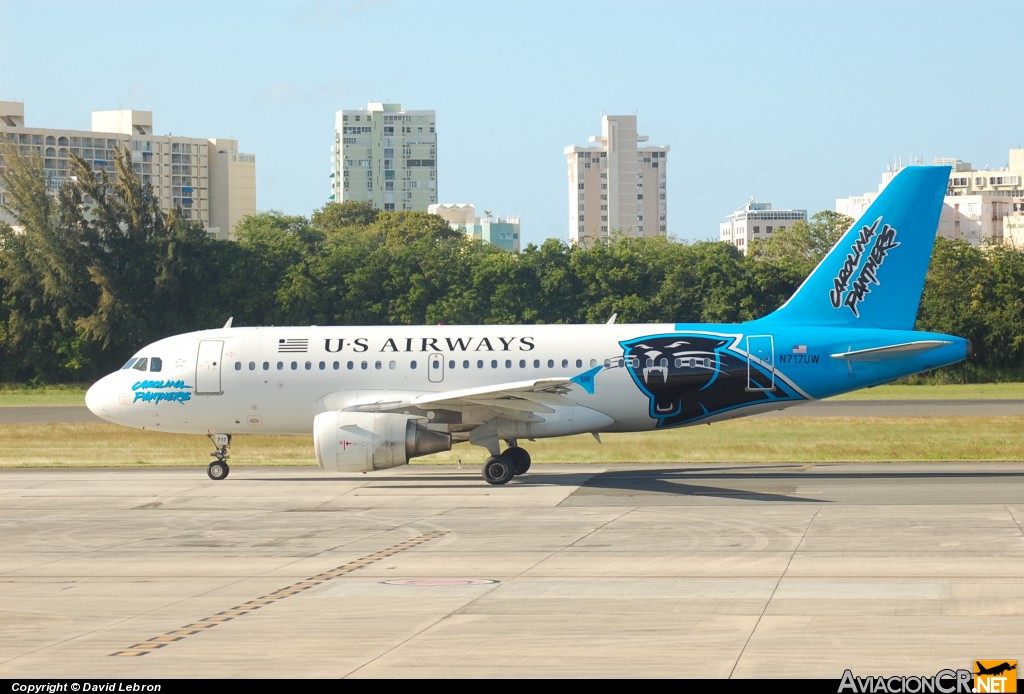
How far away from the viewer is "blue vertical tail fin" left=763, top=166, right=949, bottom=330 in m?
30.5

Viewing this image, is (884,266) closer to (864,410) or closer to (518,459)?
(518,459)

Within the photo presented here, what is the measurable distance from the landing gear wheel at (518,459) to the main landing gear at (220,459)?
22.2ft

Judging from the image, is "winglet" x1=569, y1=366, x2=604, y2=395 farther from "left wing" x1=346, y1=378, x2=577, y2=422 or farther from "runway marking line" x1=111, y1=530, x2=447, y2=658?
"runway marking line" x1=111, y1=530, x2=447, y2=658

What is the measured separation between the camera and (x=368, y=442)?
2848 centimetres

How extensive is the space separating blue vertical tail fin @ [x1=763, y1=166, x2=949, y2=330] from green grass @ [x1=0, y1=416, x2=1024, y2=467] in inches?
193

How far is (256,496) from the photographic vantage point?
92.7ft

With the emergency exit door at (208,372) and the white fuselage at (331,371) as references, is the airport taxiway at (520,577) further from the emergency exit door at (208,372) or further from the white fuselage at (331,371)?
the emergency exit door at (208,372)

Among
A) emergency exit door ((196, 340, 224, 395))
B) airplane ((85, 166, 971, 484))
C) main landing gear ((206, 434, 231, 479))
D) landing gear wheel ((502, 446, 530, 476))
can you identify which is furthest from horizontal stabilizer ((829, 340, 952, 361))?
main landing gear ((206, 434, 231, 479))

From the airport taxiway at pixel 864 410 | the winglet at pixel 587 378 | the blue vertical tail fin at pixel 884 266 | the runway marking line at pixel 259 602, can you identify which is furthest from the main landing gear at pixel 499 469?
the airport taxiway at pixel 864 410

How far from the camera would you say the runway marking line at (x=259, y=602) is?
1377cm

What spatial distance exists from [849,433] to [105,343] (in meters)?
39.6

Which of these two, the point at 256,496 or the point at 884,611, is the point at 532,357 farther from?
the point at 884,611

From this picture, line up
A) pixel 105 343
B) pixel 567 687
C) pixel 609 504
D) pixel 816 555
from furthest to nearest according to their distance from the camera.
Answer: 1. pixel 105 343
2. pixel 609 504
3. pixel 816 555
4. pixel 567 687

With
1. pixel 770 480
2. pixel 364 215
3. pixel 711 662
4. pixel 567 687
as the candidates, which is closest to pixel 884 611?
pixel 711 662
